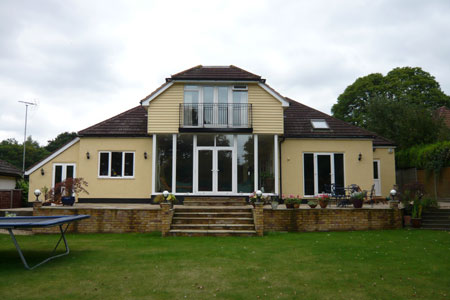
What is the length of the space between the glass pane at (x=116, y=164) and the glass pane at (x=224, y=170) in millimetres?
4974

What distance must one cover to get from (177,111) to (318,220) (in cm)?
816

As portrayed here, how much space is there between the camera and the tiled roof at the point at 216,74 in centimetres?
1595

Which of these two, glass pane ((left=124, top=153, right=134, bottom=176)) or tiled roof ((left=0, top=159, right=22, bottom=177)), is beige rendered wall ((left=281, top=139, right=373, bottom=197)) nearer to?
glass pane ((left=124, top=153, right=134, bottom=176))

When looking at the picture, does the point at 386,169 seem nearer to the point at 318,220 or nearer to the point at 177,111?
the point at 318,220

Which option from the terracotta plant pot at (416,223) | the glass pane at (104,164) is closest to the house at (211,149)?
the glass pane at (104,164)

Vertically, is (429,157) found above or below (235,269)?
above

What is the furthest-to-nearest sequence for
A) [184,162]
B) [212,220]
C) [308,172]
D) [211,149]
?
[308,172]
[184,162]
[211,149]
[212,220]

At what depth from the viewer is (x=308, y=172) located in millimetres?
17047

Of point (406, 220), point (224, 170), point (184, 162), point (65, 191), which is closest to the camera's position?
point (406, 220)

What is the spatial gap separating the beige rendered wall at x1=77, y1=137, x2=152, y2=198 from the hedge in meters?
15.6

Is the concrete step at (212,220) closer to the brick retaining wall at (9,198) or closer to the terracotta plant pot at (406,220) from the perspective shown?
the terracotta plant pot at (406,220)

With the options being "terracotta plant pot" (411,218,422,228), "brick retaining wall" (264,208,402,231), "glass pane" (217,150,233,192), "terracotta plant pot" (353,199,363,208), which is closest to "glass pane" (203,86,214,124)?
"glass pane" (217,150,233,192)

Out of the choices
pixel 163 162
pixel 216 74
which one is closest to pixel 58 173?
pixel 163 162

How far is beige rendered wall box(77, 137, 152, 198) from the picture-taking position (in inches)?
650
